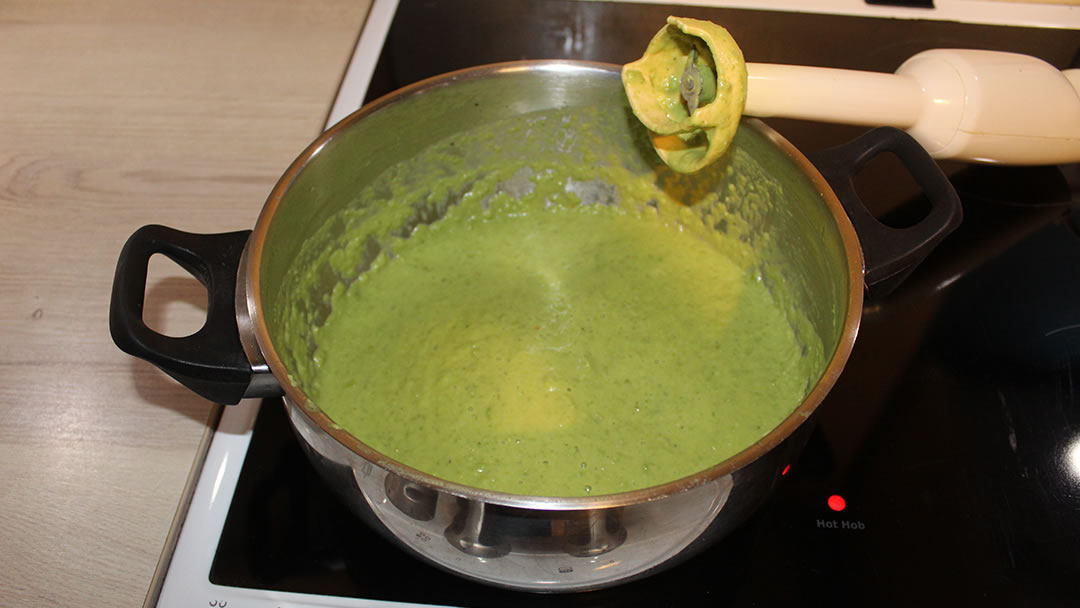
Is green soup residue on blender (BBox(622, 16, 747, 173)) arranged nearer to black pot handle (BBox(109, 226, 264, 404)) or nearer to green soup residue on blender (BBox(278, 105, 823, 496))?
green soup residue on blender (BBox(278, 105, 823, 496))

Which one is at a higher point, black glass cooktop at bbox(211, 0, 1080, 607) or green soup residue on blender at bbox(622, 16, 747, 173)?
green soup residue on blender at bbox(622, 16, 747, 173)

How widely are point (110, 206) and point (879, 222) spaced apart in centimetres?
90

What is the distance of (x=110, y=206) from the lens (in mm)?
1021

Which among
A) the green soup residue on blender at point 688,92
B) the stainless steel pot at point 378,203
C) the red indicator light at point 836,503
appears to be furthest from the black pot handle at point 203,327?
the red indicator light at point 836,503

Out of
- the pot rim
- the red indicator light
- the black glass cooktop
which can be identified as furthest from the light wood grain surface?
the red indicator light

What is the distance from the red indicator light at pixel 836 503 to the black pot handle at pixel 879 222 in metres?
0.21

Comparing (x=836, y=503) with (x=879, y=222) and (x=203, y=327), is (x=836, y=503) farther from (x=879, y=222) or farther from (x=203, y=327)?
(x=203, y=327)

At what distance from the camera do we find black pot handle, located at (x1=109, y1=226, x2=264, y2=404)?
0.62m

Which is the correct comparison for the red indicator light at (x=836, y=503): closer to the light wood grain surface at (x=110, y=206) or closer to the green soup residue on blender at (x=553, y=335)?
the green soup residue on blender at (x=553, y=335)

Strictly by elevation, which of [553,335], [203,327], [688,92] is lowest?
[553,335]

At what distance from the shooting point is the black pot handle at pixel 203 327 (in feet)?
2.03

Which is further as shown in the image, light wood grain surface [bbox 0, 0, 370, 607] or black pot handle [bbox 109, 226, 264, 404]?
light wood grain surface [bbox 0, 0, 370, 607]

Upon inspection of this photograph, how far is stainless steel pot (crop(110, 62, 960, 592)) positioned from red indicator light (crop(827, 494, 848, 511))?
0.51 ft

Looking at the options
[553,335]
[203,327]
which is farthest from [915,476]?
[203,327]
